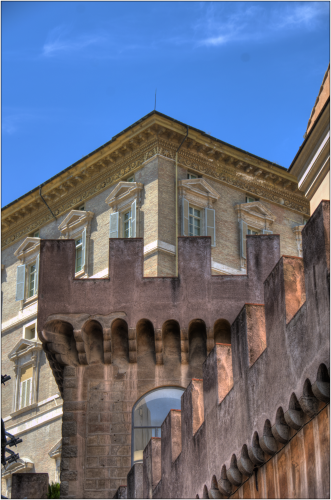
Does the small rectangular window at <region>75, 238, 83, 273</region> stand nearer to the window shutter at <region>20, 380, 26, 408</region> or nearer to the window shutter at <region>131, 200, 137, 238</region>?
the window shutter at <region>131, 200, 137, 238</region>

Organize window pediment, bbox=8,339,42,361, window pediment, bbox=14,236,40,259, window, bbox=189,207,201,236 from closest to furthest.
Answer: window, bbox=189,207,201,236, window pediment, bbox=8,339,42,361, window pediment, bbox=14,236,40,259

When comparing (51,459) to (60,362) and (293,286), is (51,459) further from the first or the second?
(293,286)

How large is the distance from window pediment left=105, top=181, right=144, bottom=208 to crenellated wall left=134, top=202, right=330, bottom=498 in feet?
90.7

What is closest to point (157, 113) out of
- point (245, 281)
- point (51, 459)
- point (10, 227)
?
point (10, 227)

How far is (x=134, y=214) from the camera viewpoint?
133 ft

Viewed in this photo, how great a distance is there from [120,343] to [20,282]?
29.2m

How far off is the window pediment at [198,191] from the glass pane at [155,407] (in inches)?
940

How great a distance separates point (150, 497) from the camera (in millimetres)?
14750

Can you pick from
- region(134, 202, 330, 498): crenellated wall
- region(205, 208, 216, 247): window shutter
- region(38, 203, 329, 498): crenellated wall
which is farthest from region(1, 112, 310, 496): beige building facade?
region(134, 202, 330, 498): crenellated wall

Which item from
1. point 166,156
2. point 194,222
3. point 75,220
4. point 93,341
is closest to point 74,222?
point 75,220

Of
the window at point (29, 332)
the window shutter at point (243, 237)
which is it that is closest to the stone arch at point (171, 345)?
the window shutter at point (243, 237)

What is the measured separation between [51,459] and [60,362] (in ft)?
80.9

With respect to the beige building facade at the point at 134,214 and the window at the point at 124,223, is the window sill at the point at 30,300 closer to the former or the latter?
the beige building facade at the point at 134,214

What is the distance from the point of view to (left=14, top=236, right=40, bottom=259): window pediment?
45594mm
